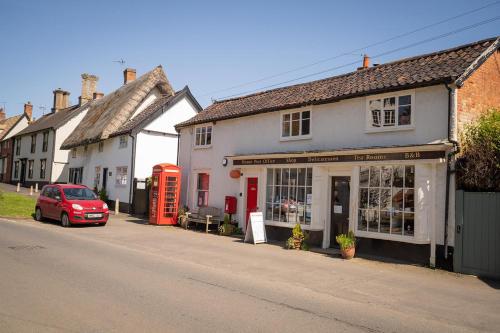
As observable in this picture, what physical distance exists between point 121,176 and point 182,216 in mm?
9087

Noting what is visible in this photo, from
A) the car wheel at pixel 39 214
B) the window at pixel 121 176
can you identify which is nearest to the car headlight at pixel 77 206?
the car wheel at pixel 39 214

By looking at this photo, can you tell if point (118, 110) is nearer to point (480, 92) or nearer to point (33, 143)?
point (33, 143)

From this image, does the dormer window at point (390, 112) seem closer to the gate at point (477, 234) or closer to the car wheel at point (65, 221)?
the gate at point (477, 234)

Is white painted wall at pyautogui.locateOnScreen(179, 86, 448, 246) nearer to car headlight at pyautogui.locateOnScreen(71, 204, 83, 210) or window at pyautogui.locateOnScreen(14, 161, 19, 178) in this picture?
car headlight at pyautogui.locateOnScreen(71, 204, 83, 210)

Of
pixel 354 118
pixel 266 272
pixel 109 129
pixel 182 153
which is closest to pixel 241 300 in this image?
pixel 266 272

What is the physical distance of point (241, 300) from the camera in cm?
703

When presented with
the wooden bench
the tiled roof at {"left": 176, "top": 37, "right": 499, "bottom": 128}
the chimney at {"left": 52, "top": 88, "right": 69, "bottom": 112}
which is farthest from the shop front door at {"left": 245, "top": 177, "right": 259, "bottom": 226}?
the chimney at {"left": 52, "top": 88, "right": 69, "bottom": 112}

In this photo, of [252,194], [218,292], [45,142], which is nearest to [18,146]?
[45,142]

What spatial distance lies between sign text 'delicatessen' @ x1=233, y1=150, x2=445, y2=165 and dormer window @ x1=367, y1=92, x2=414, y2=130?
1011 mm

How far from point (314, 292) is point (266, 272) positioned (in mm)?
1941

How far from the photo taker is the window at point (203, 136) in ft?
66.6

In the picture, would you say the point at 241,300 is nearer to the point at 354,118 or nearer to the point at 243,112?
the point at 354,118

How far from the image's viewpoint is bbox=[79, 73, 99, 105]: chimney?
133 ft

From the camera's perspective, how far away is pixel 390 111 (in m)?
12.8
